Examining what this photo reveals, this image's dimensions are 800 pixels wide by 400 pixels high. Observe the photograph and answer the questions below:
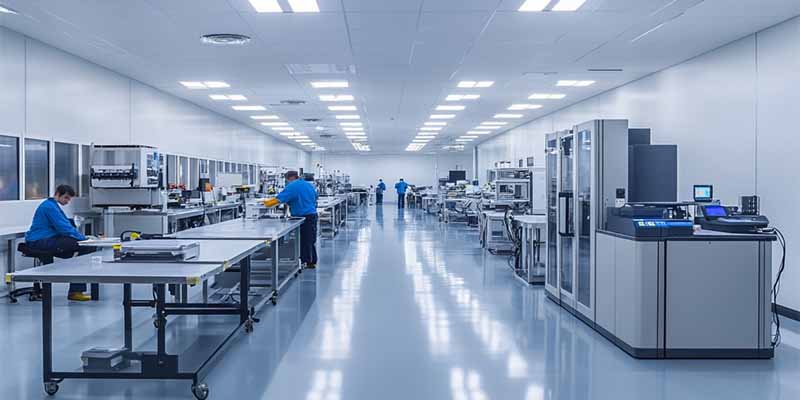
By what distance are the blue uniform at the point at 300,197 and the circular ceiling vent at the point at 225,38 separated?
2.03m

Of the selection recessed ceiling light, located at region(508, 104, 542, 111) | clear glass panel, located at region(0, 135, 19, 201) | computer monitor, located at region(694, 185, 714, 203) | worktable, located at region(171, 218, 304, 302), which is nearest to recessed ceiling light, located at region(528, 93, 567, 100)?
recessed ceiling light, located at region(508, 104, 542, 111)

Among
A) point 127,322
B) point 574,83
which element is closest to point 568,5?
point 574,83

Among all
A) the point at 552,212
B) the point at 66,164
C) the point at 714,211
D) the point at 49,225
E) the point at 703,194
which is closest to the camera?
the point at 714,211

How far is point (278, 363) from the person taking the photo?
3646 millimetres

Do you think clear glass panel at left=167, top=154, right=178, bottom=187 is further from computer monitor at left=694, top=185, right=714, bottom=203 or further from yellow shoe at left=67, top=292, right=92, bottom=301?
computer monitor at left=694, top=185, right=714, bottom=203

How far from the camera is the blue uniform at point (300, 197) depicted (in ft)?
24.0

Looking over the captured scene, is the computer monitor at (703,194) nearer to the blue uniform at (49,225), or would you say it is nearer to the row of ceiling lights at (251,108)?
the blue uniform at (49,225)

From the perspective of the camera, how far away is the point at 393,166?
2845 centimetres

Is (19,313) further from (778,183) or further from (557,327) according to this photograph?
(778,183)

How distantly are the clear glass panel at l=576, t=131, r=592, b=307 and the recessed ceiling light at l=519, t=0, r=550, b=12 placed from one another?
1.18 m

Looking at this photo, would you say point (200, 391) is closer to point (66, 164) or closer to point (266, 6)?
point (266, 6)

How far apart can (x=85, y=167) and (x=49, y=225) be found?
2.34m

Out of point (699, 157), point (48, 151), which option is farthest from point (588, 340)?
point (48, 151)

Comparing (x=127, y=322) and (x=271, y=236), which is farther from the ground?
(x=271, y=236)
